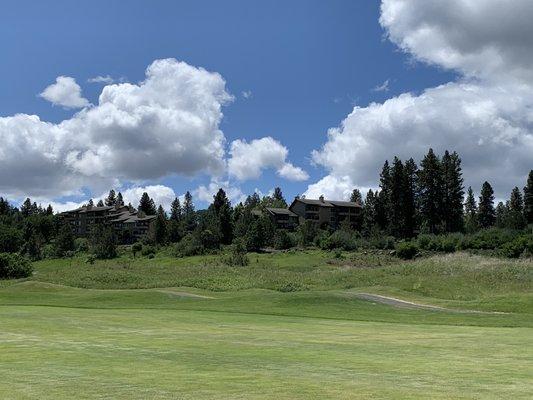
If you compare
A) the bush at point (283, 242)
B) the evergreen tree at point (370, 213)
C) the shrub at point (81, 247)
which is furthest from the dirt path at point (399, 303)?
the shrub at point (81, 247)

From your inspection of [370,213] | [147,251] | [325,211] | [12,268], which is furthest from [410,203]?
[12,268]

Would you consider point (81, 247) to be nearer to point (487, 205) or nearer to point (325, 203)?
point (325, 203)

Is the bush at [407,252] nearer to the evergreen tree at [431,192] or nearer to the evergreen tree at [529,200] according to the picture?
the evergreen tree at [431,192]

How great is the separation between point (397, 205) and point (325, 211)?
4596cm

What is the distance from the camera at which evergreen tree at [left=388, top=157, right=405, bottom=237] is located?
397 ft

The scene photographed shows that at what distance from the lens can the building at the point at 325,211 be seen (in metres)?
165

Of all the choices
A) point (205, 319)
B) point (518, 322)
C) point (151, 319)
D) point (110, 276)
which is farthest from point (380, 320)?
point (110, 276)

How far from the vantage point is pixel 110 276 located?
69438 mm

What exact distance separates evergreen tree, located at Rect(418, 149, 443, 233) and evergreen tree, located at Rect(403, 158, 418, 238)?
1790 millimetres

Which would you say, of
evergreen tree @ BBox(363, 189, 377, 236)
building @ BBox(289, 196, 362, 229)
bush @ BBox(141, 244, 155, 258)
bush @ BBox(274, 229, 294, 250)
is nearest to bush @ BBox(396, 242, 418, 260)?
bush @ BBox(274, 229, 294, 250)

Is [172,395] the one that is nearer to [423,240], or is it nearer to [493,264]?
[493,264]

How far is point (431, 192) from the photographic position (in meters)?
122

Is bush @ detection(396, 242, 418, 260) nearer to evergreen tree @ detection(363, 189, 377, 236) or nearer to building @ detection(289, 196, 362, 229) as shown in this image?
evergreen tree @ detection(363, 189, 377, 236)

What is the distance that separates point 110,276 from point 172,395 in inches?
2459
